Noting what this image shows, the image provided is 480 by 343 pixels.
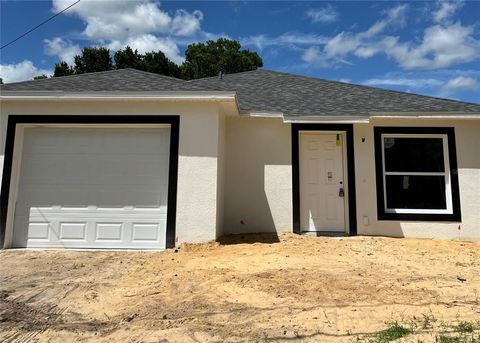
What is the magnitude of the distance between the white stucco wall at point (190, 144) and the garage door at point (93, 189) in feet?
1.31

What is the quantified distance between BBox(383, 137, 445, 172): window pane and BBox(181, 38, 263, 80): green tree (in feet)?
95.9

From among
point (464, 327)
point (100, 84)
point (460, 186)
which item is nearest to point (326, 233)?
point (460, 186)

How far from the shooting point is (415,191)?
818cm

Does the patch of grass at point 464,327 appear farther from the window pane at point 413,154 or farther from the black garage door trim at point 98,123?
the window pane at point 413,154

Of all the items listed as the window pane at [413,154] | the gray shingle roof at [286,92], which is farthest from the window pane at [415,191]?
the gray shingle roof at [286,92]

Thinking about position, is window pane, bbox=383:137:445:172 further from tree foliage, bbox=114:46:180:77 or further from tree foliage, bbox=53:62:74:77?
tree foliage, bbox=53:62:74:77

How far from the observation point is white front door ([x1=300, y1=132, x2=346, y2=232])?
8.17 metres

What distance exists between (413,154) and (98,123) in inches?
288

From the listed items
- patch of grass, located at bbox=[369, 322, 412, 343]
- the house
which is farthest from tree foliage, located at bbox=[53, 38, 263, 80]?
patch of grass, located at bbox=[369, 322, 412, 343]

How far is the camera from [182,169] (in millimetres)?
6918

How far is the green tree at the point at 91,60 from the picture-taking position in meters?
29.2

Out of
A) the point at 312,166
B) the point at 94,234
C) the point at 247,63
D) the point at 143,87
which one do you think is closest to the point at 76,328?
the point at 94,234

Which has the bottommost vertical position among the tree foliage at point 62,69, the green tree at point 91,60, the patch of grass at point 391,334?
the patch of grass at point 391,334

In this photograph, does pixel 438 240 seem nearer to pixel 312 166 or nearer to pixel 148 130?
pixel 312 166
